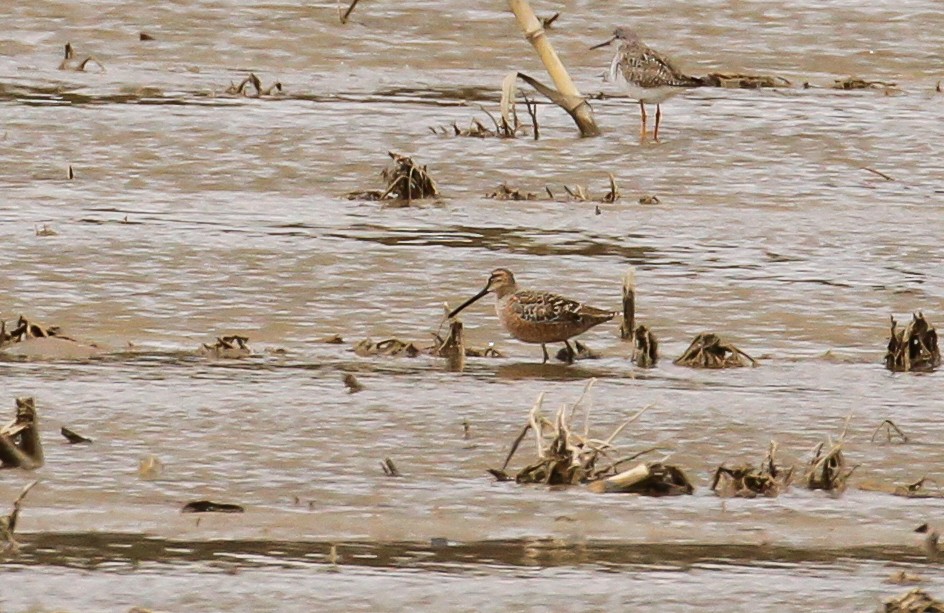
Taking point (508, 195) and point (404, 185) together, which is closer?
point (404, 185)

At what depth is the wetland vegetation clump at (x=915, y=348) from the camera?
9.62m

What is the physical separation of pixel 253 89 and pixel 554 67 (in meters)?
2.53

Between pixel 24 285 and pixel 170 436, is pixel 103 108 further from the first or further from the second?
pixel 170 436

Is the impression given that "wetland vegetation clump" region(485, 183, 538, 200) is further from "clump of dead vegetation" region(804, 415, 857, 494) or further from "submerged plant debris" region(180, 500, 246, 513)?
"submerged plant debris" region(180, 500, 246, 513)

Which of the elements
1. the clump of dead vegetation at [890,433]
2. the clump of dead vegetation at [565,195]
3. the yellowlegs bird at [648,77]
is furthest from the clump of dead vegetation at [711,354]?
the yellowlegs bird at [648,77]

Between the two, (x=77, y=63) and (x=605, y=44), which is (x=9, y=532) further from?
(x=605, y=44)

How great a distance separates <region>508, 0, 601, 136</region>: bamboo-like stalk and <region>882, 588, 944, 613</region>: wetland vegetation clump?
25.6ft

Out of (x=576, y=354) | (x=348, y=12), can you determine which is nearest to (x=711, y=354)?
(x=576, y=354)

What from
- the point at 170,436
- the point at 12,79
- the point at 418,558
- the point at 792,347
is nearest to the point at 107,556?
the point at 418,558

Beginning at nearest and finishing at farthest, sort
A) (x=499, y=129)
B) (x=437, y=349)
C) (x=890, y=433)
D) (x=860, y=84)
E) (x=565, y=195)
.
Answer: (x=890, y=433) < (x=437, y=349) < (x=565, y=195) < (x=499, y=129) < (x=860, y=84)

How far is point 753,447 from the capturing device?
855 centimetres

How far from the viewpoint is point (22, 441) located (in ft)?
26.1

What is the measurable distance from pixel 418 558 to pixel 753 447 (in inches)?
77.5

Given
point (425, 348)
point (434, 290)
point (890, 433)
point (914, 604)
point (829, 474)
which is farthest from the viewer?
point (434, 290)
